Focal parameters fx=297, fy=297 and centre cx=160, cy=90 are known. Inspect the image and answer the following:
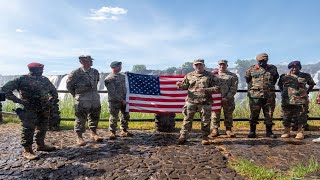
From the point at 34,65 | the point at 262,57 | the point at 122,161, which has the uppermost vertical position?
the point at 262,57

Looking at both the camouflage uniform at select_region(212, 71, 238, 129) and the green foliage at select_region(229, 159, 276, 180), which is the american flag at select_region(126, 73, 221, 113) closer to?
the camouflage uniform at select_region(212, 71, 238, 129)

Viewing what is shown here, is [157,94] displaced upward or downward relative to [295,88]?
downward

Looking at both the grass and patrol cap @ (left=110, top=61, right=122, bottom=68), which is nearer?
the grass

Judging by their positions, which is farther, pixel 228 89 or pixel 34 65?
pixel 228 89

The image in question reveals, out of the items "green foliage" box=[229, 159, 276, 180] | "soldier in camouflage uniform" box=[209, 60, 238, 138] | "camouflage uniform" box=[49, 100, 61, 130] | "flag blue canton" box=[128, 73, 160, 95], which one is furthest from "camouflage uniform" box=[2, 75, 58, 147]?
"soldier in camouflage uniform" box=[209, 60, 238, 138]

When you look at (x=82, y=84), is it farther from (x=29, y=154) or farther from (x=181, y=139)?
(x=181, y=139)

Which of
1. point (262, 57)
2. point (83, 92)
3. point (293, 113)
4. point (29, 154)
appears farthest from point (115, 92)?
point (293, 113)

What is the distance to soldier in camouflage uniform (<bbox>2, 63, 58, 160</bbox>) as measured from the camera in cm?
602

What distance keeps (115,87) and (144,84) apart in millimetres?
1037

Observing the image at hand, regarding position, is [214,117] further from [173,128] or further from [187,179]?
[187,179]

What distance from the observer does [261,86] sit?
7.24m

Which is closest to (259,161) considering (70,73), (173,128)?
(173,128)

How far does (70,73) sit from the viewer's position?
270 inches

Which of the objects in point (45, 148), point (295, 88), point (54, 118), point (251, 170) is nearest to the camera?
point (251, 170)
